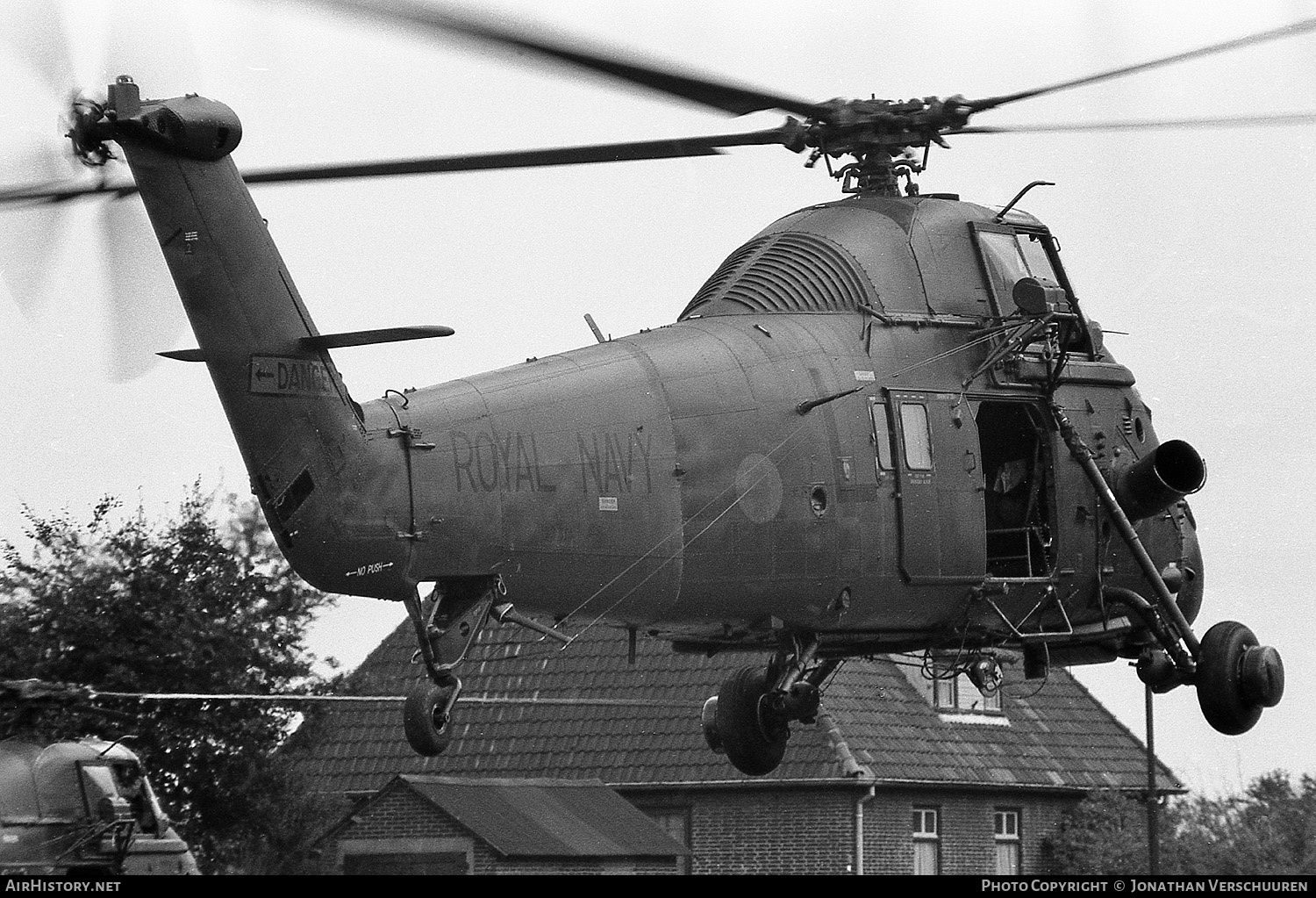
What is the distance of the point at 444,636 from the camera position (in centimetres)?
1476

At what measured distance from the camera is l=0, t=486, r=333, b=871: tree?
24422 mm

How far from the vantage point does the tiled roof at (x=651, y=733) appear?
31750mm

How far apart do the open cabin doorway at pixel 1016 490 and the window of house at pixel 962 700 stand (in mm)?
14633

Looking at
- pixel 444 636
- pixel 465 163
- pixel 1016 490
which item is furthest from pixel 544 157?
pixel 1016 490

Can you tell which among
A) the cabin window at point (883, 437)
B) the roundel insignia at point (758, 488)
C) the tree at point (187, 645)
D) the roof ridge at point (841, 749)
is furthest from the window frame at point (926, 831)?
the roundel insignia at point (758, 488)

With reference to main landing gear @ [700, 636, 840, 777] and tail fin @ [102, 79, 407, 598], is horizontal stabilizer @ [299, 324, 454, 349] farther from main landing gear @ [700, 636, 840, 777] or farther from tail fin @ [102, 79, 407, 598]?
main landing gear @ [700, 636, 840, 777]

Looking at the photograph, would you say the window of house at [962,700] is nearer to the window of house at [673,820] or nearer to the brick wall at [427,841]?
the window of house at [673,820]

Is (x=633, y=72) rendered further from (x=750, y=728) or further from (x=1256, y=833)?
(x=1256, y=833)

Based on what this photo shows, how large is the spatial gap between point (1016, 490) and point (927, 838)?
14.1m

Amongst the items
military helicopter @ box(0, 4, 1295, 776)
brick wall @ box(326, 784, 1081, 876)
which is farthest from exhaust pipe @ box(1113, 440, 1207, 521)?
brick wall @ box(326, 784, 1081, 876)

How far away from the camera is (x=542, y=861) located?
28.1 meters

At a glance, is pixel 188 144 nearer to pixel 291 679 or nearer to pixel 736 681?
pixel 736 681
